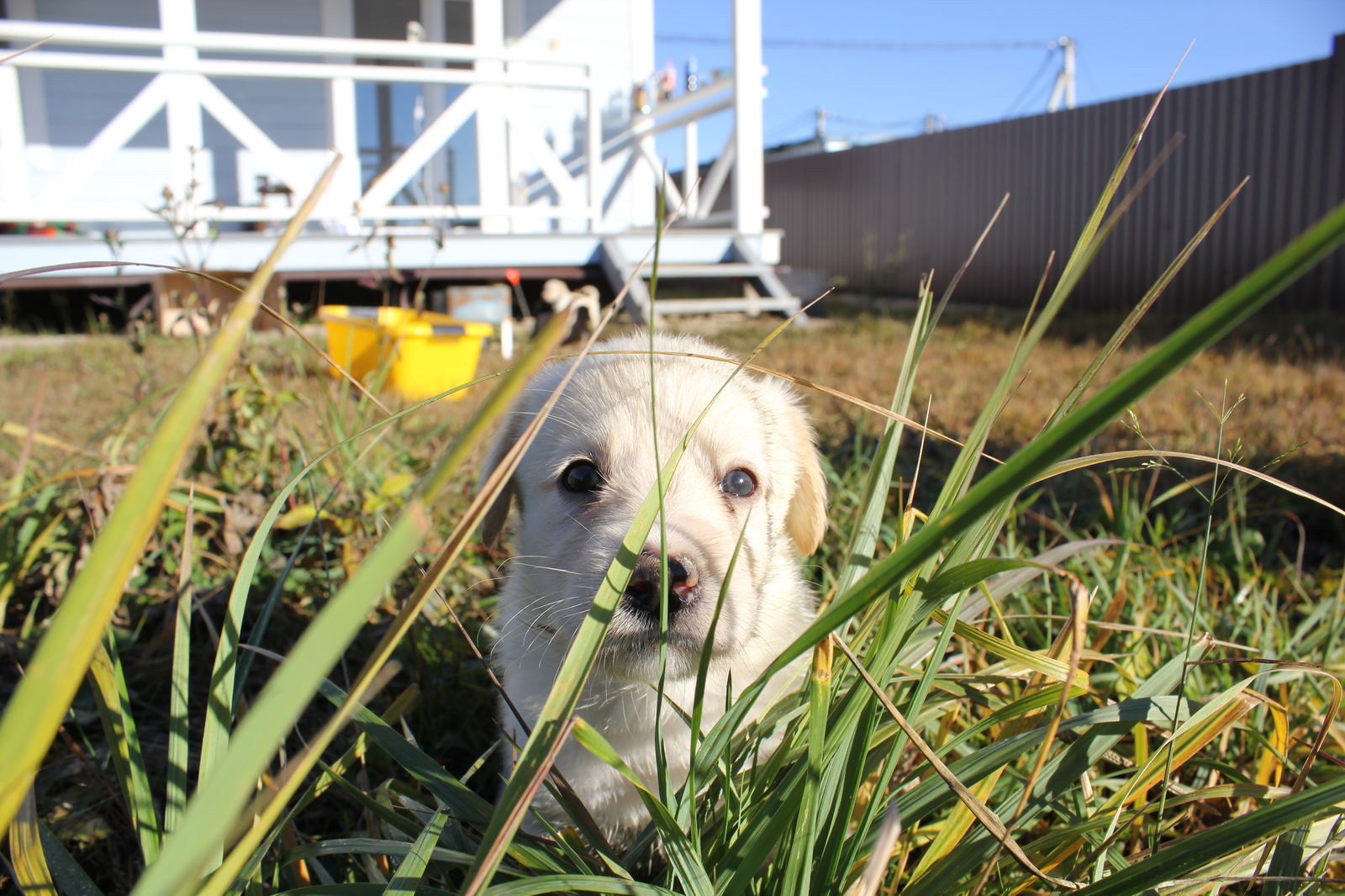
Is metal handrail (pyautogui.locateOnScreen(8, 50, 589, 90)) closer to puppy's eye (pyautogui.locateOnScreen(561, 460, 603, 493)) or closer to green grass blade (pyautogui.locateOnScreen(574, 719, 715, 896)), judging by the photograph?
puppy's eye (pyautogui.locateOnScreen(561, 460, 603, 493))

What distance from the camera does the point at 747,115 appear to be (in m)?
10.4

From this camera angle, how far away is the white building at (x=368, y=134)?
334 inches

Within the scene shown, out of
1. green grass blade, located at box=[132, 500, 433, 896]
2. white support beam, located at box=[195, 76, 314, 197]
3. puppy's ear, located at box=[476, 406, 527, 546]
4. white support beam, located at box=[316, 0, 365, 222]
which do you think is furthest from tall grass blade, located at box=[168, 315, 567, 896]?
white support beam, located at box=[195, 76, 314, 197]

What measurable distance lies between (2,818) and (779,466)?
1.66 metres

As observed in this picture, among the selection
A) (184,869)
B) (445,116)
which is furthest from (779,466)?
(445,116)

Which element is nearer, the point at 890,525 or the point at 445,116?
the point at 890,525

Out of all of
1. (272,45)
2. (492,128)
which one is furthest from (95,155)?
(492,128)

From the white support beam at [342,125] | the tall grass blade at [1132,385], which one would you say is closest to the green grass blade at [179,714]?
the tall grass blade at [1132,385]

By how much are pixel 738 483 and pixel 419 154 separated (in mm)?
8438

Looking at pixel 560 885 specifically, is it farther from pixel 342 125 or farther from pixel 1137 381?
pixel 342 125

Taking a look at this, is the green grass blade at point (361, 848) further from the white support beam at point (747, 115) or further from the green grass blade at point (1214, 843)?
the white support beam at point (747, 115)

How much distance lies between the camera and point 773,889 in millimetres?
1189

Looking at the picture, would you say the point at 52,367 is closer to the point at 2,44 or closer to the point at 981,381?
the point at 981,381

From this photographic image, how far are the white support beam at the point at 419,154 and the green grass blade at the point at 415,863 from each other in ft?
28.8
